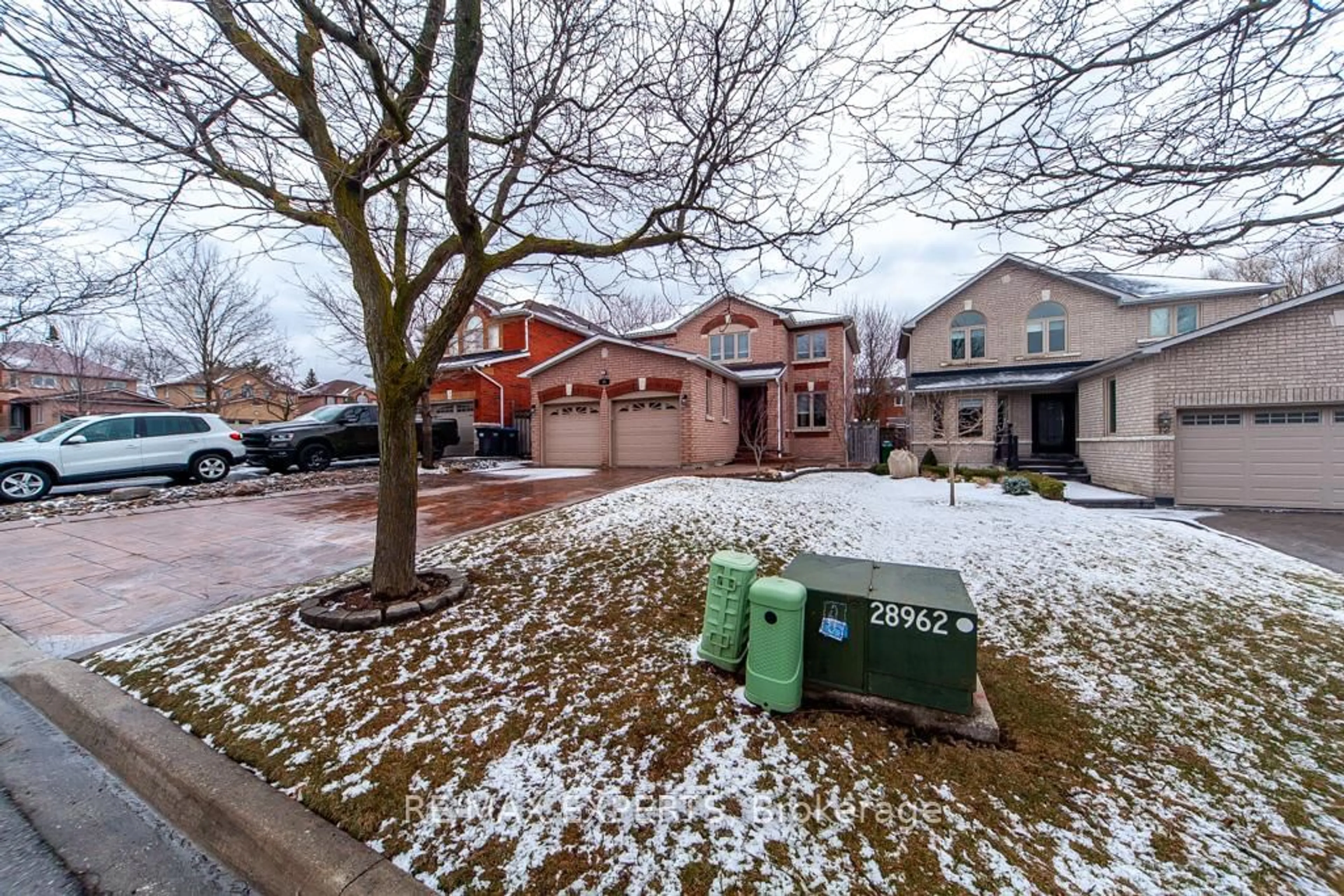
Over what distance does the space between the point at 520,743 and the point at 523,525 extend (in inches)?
182

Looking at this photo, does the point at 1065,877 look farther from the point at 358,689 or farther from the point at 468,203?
the point at 468,203

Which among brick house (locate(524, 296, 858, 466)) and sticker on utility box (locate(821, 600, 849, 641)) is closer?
sticker on utility box (locate(821, 600, 849, 641))

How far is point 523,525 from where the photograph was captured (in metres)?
7.04

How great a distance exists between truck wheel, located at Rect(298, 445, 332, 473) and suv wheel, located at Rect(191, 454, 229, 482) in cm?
166

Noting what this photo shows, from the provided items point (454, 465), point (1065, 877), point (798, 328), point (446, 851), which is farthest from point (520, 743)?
point (798, 328)

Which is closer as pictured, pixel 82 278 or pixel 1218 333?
pixel 82 278

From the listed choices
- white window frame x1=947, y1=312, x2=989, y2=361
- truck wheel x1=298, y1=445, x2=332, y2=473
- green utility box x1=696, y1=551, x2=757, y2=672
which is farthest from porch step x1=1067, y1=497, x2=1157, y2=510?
truck wheel x1=298, y1=445, x2=332, y2=473

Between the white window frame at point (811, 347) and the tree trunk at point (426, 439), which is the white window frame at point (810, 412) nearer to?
the white window frame at point (811, 347)

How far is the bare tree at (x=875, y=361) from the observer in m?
28.5

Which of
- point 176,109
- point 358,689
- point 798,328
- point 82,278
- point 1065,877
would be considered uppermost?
point 798,328

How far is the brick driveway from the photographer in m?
4.40

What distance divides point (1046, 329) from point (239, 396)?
37.5 metres

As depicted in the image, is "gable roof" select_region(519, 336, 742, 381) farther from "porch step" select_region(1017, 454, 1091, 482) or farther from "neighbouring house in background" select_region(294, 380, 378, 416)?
"neighbouring house in background" select_region(294, 380, 378, 416)

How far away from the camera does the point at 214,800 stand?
2.31m
